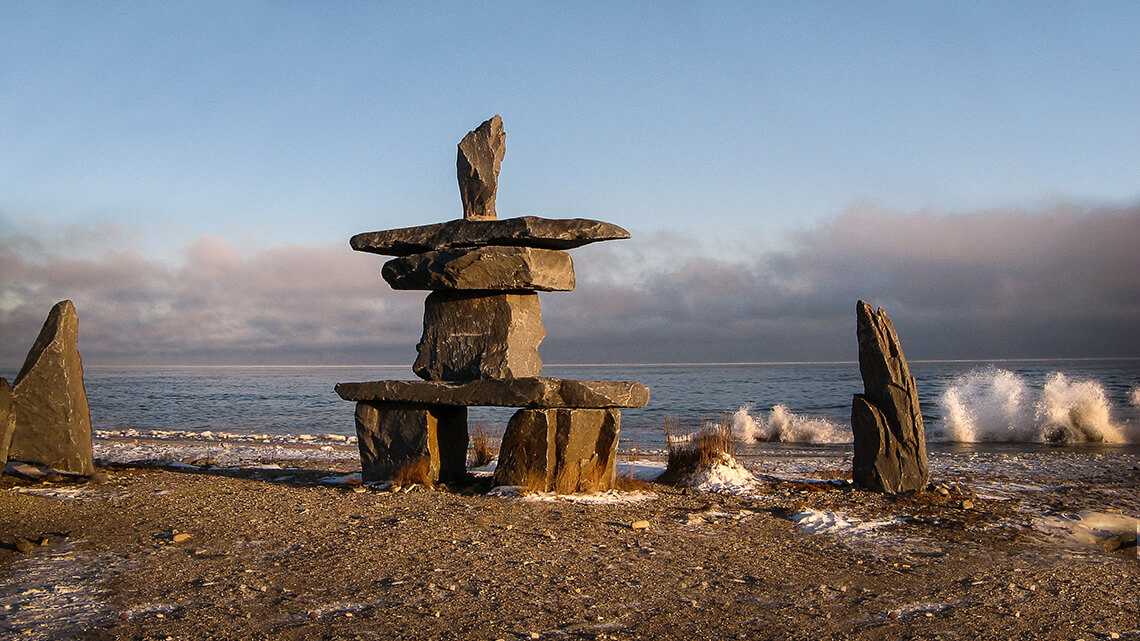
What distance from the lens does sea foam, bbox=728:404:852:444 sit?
878 inches

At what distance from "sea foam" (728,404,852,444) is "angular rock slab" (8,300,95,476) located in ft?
50.7

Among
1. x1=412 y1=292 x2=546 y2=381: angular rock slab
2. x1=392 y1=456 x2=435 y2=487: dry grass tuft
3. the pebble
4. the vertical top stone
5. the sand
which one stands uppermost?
the vertical top stone

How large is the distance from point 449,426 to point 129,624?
5.35 m

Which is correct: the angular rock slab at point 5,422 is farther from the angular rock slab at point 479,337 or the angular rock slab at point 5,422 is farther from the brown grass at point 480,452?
the brown grass at point 480,452

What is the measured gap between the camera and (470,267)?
9.50 metres

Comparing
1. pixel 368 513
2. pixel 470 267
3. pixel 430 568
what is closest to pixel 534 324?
pixel 470 267

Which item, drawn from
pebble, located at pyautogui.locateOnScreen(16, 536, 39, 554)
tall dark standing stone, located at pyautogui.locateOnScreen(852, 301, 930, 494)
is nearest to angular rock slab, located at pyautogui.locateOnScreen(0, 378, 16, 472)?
pebble, located at pyautogui.locateOnScreen(16, 536, 39, 554)

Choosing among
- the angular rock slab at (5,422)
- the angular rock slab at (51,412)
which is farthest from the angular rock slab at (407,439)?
the angular rock slab at (5,422)

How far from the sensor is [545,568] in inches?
245

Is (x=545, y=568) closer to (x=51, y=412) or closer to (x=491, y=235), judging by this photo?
(x=491, y=235)

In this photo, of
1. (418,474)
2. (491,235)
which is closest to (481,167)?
(491,235)

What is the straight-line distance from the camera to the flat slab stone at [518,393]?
29.5ft

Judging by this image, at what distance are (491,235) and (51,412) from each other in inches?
217

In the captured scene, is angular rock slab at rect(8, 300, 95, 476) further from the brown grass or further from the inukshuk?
the brown grass
